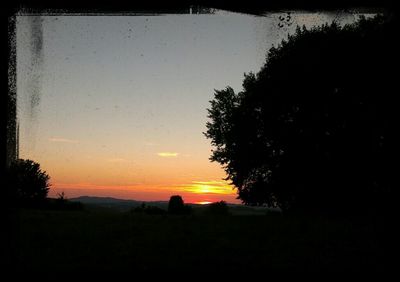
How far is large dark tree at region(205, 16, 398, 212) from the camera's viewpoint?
66.5 feet

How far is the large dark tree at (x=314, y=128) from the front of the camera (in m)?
20.3

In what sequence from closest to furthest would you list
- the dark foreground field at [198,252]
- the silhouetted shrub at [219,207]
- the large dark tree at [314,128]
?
→ the dark foreground field at [198,252]
the large dark tree at [314,128]
the silhouetted shrub at [219,207]

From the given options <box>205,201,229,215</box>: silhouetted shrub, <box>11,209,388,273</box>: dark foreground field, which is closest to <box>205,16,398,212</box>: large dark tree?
<box>205,201,229,215</box>: silhouetted shrub

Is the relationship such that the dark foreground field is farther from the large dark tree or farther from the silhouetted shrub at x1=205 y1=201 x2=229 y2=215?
the silhouetted shrub at x1=205 y1=201 x2=229 y2=215

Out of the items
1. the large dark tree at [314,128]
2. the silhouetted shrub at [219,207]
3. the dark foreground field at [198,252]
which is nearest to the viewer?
the dark foreground field at [198,252]

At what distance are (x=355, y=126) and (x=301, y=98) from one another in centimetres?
377

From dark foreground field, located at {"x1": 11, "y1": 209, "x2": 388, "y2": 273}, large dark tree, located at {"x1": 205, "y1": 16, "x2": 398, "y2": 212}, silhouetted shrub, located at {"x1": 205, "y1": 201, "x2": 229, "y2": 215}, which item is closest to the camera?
dark foreground field, located at {"x1": 11, "y1": 209, "x2": 388, "y2": 273}

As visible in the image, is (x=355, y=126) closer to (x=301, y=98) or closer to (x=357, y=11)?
(x=301, y=98)

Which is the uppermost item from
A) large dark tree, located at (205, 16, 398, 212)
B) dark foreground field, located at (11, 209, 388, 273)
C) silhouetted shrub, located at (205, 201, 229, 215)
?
large dark tree, located at (205, 16, 398, 212)

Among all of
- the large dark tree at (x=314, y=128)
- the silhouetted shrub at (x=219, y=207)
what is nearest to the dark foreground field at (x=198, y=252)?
the large dark tree at (x=314, y=128)

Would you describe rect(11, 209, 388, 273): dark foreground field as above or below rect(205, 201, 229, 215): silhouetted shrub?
above

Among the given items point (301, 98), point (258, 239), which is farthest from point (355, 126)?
point (258, 239)

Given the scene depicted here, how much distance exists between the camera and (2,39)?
2688 millimetres

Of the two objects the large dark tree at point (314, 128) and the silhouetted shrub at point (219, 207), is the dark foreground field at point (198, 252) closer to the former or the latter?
the large dark tree at point (314, 128)
